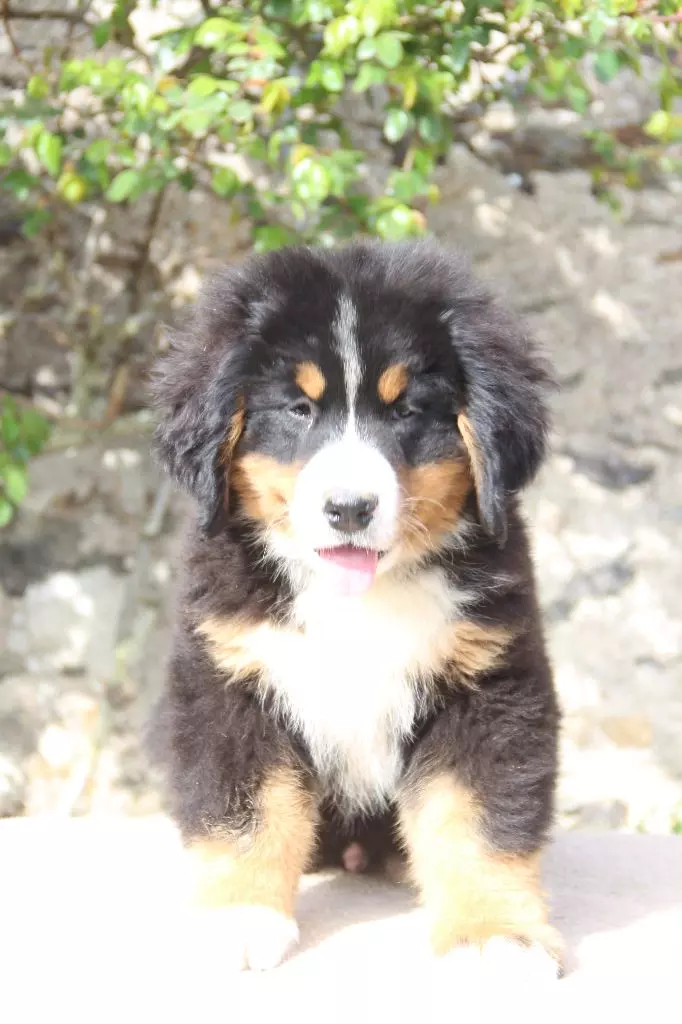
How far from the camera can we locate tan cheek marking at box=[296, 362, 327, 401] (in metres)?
2.17

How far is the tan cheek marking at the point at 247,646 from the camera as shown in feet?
7.27

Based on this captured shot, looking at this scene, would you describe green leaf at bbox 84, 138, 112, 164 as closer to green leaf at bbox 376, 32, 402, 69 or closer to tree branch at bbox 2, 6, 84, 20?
tree branch at bbox 2, 6, 84, 20

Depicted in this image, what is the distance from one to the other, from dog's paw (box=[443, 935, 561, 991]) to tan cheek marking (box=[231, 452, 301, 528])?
0.83 metres

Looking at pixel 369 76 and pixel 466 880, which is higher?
pixel 369 76

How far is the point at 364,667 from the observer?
7.36 feet

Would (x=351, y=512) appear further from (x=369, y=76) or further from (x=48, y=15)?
(x=48, y=15)

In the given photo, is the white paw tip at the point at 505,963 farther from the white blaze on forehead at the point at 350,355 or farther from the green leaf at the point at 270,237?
the green leaf at the point at 270,237

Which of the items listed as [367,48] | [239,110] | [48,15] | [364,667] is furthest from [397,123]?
[364,667]

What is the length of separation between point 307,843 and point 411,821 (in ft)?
0.67

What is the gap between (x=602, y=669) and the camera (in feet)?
14.6

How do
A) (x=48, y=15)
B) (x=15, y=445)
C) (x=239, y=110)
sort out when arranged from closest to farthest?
1. (x=239, y=110)
2. (x=15, y=445)
3. (x=48, y=15)

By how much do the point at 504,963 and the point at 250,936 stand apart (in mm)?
449

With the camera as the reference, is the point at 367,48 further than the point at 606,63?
No

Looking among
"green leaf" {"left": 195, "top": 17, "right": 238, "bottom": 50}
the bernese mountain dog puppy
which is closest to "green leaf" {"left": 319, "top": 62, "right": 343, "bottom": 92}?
"green leaf" {"left": 195, "top": 17, "right": 238, "bottom": 50}
